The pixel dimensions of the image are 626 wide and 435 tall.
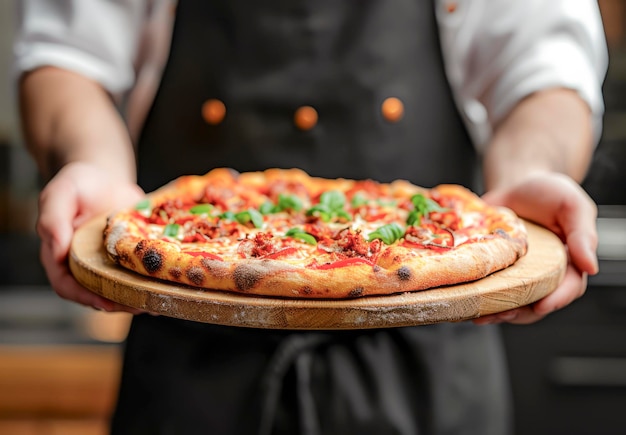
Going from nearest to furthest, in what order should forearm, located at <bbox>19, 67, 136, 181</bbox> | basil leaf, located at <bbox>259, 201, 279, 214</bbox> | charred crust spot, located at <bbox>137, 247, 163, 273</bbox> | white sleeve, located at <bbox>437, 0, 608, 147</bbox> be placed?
charred crust spot, located at <bbox>137, 247, 163, 273</bbox>
basil leaf, located at <bbox>259, 201, 279, 214</bbox>
forearm, located at <bbox>19, 67, 136, 181</bbox>
white sleeve, located at <bbox>437, 0, 608, 147</bbox>

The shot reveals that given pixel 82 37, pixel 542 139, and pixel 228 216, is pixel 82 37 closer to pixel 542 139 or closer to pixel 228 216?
pixel 228 216

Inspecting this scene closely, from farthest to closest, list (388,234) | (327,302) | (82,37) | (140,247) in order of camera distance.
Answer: (82,37) < (388,234) < (140,247) < (327,302)

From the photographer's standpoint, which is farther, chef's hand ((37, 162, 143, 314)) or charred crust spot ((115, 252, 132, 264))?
chef's hand ((37, 162, 143, 314))

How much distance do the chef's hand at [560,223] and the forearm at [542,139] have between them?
139 mm

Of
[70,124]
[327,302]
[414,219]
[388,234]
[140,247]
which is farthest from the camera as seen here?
[70,124]

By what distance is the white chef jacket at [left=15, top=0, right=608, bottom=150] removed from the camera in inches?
73.2

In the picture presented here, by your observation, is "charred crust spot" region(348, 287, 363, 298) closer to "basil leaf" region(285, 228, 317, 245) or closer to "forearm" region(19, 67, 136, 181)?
"basil leaf" region(285, 228, 317, 245)

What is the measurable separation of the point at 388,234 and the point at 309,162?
1.65 feet

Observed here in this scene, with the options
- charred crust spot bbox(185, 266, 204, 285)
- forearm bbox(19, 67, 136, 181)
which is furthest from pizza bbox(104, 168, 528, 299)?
forearm bbox(19, 67, 136, 181)

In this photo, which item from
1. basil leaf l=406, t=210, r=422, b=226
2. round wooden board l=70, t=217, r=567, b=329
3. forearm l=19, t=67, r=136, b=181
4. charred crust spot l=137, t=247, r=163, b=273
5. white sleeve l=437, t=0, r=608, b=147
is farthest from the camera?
white sleeve l=437, t=0, r=608, b=147

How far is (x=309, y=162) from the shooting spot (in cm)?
183

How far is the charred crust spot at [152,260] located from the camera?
124cm

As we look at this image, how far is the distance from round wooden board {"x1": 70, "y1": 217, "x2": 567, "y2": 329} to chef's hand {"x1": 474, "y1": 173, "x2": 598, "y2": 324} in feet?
0.22

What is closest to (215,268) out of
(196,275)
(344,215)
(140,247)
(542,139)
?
(196,275)
